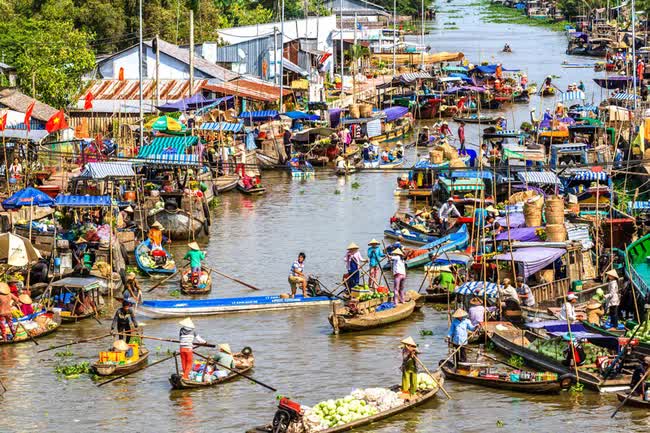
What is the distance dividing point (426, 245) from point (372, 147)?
17.5 meters

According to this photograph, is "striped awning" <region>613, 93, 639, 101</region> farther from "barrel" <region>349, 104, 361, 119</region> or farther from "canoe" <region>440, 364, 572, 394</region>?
"canoe" <region>440, 364, 572, 394</region>

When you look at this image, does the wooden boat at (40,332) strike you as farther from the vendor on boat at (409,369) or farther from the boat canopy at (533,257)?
the boat canopy at (533,257)

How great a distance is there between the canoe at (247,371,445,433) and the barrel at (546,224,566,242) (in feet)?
26.2

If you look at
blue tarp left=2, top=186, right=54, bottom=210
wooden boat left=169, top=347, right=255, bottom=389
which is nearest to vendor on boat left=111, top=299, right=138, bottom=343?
wooden boat left=169, top=347, right=255, bottom=389

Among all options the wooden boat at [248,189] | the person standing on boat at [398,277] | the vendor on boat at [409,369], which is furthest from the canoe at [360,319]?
the wooden boat at [248,189]

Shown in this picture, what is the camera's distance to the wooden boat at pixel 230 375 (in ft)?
69.4

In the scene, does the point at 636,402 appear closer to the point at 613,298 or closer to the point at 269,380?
the point at 613,298

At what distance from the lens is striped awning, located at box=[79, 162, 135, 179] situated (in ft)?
111

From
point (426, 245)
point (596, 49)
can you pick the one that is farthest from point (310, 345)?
point (596, 49)

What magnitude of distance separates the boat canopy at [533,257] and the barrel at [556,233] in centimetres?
159

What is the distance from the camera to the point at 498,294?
24.2m

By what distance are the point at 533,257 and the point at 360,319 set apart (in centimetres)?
374

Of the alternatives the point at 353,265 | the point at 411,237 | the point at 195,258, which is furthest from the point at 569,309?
the point at 411,237

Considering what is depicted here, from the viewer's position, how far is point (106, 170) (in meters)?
34.2
